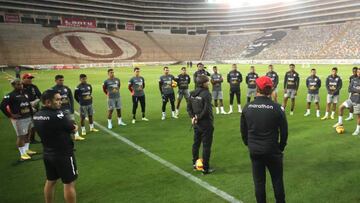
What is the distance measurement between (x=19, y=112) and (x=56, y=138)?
181 inches

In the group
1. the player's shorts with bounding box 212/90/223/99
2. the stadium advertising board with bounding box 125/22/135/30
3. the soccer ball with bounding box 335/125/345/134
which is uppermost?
the stadium advertising board with bounding box 125/22/135/30

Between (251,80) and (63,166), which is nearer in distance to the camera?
(63,166)

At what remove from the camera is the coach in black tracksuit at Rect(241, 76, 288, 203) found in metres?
4.48

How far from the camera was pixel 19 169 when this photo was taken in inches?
306

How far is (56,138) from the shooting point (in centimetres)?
473

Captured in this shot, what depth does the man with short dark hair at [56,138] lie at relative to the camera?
4.68 m

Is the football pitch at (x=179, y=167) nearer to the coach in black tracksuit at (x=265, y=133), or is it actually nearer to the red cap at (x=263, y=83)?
the coach in black tracksuit at (x=265, y=133)

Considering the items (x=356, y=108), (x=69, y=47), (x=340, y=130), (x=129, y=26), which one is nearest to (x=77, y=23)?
(x=69, y=47)

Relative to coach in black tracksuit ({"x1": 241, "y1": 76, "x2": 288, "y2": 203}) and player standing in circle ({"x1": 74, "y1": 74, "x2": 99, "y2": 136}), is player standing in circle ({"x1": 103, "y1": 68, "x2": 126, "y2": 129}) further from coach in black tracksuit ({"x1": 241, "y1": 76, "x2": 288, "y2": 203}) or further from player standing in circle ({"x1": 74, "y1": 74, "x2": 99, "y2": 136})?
coach in black tracksuit ({"x1": 241, "y1": 76, "x2": 288, "y2": 203})

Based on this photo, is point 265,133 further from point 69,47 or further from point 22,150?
point 69,47

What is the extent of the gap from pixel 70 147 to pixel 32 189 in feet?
7.89

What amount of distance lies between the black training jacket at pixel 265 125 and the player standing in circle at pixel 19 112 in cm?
677

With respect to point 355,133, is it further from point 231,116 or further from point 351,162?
point 231,116

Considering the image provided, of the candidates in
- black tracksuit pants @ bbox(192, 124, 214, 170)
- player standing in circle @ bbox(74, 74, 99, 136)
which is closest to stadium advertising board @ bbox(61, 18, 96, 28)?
player standing in circle @ bbox(74, 74, 99, 136)
